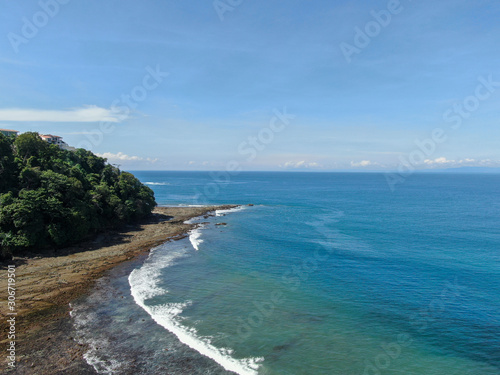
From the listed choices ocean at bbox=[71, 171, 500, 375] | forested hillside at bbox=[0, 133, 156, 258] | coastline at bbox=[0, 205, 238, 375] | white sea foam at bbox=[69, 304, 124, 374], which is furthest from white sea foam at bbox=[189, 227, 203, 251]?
white sea foam at bbox=[69, 304, 124, 374]

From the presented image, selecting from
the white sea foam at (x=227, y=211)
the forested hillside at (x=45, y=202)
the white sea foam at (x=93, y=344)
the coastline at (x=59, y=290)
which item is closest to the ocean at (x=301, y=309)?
the white sea foam at (x=93, y=344)

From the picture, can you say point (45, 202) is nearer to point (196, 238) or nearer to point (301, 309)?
point (196, 238)

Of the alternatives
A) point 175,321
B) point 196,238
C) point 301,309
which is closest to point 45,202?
point 196,238

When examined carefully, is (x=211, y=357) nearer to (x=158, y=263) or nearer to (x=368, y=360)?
(x=368, y=360)

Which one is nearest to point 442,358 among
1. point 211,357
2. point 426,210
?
point 211,357

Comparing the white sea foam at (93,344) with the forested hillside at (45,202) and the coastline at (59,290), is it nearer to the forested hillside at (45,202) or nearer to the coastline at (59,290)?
the coastline at (59,290)
